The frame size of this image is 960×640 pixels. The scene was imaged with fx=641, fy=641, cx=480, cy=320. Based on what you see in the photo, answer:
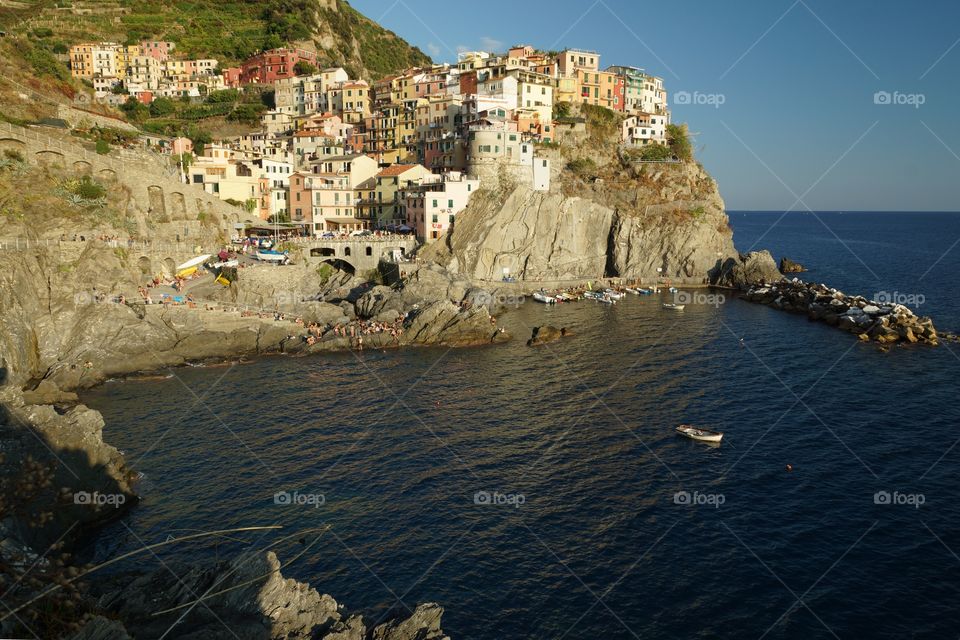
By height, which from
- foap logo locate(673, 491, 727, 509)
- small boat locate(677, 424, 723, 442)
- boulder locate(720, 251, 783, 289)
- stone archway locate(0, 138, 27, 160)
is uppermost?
stone archway locate(0, 138, 27, 160)

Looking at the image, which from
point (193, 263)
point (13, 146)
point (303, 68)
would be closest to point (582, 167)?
point (193, 263)

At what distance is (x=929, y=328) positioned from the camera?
6175cm

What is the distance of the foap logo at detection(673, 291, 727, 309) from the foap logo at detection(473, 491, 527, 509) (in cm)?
5382

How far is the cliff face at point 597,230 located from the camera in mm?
84438

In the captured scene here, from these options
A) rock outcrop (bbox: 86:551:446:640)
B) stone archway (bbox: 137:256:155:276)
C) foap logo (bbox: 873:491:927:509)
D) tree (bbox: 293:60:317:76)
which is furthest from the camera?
tree (bbox: 293:60:317:76)

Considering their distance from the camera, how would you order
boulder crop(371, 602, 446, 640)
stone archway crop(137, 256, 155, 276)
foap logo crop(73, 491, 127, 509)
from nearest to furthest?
boulder crop(371, 602, 446, 640) < foap logo crop(73, 491, 127, 509) < stone archway crop(137, 256, 155, 276)

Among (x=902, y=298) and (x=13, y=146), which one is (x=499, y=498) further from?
(x=902, y=298)

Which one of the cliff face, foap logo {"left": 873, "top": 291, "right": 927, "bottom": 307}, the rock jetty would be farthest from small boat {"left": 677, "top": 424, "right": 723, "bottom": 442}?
foap logo {"left": 873, "top": 291, "right": 927, "bottom": 307}

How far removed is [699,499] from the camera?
32188 millimetres

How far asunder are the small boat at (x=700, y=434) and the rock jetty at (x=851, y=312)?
1275 inches

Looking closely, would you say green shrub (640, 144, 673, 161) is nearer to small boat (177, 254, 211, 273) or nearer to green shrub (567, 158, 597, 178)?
green shrub (567, 158, 597, 178)

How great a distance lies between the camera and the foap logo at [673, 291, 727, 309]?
3169 inches

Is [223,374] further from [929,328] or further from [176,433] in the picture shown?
[929,328]

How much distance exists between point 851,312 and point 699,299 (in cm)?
1822
